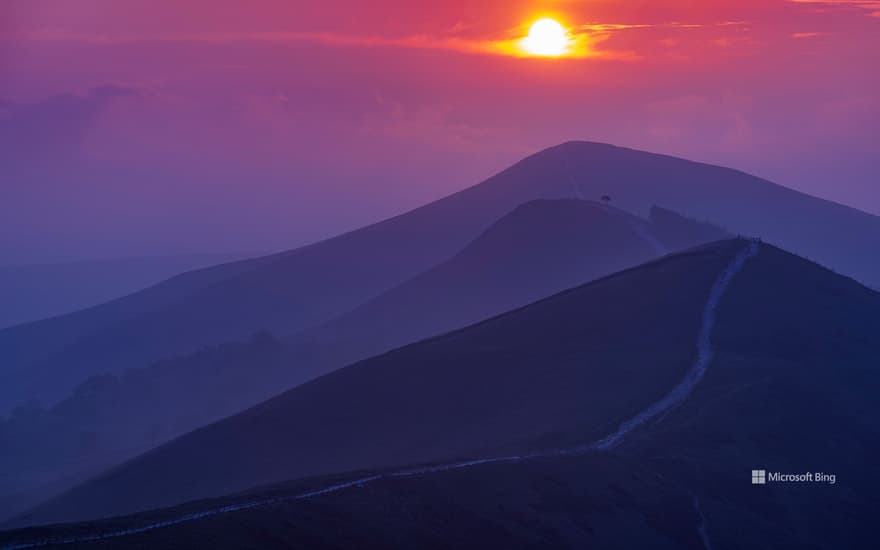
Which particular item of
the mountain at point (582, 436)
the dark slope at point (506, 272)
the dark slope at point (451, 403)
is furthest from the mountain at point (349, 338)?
the dark slope at point (451, 403)

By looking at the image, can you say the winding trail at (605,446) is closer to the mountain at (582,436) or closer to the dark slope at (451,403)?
the mountain at (582,436)

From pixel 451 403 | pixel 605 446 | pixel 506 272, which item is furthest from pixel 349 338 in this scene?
pixel 605 446

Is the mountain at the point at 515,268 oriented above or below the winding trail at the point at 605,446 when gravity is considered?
above

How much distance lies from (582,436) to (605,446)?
104 inches

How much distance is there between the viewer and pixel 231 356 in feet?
592

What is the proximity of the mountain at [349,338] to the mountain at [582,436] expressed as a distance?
141 ft

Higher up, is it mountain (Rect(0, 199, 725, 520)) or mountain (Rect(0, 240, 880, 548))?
mountain (Rect(0, 199, 725, 520))

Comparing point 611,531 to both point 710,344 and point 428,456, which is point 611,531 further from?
point 710,344

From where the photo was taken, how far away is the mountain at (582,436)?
47094mm

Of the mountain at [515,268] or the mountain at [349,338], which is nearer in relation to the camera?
the mountain at [515,268]

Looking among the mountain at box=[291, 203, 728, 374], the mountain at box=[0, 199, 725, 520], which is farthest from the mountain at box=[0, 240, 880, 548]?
the mountain at box=[0, 199, 725, 520]

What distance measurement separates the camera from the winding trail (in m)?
38.3

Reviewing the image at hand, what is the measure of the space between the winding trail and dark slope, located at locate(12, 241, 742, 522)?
2.96 feet

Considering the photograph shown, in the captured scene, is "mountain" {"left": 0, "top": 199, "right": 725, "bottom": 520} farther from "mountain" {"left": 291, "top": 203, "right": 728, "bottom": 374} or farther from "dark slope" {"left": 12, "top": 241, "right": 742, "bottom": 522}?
"dark slope" {"left": 12, "top": 241, "right": 742, "bottom": 522}
